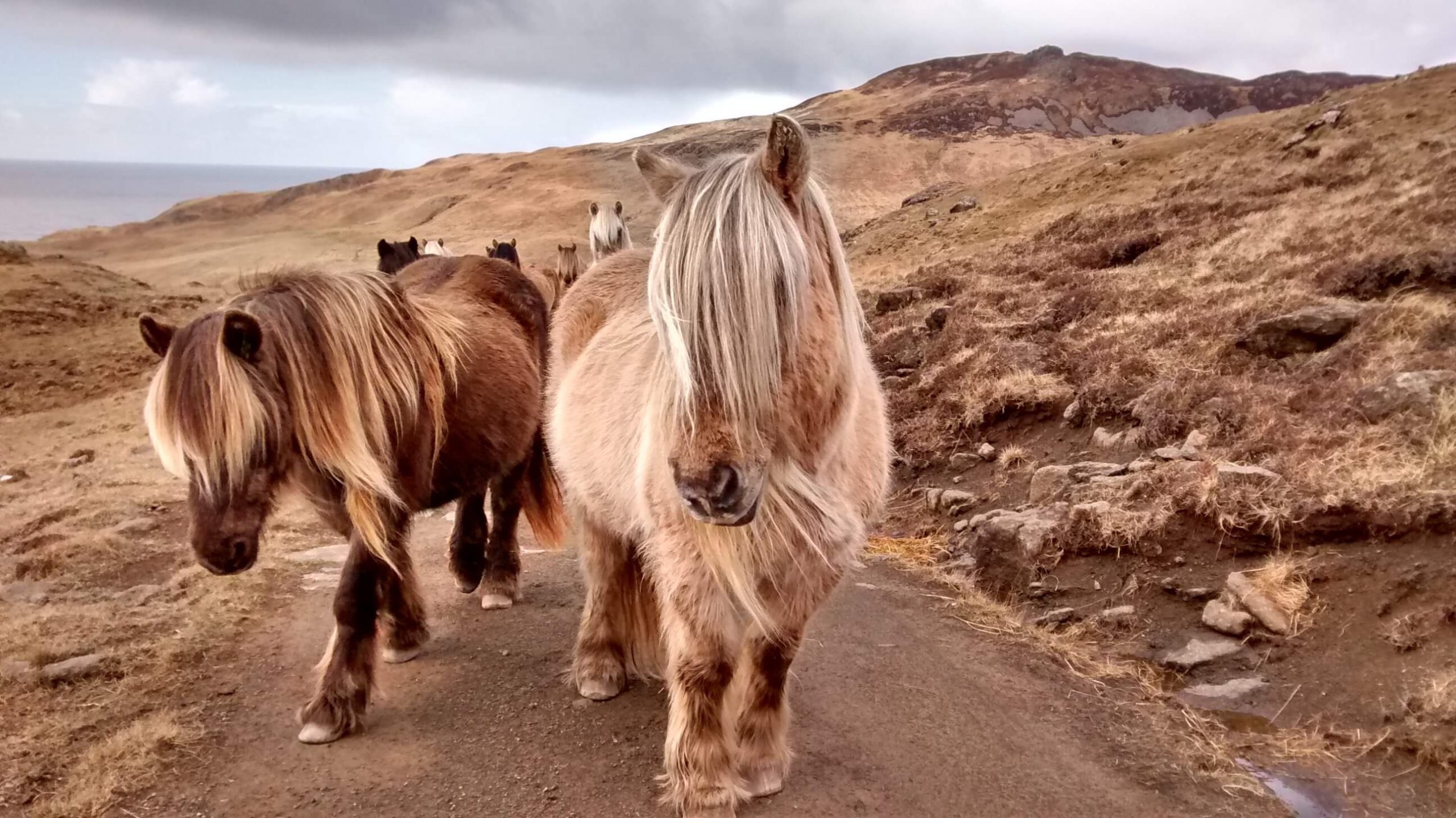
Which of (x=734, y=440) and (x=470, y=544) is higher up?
(x=734, y=440)

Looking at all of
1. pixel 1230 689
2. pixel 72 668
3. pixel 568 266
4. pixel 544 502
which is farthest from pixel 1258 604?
pixel 568 266

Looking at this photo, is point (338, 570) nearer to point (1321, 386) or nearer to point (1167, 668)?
point (1167, 668)

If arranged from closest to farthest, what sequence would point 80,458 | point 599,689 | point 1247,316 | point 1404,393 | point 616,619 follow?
point 599,689
point 616,619
point 1404,393
point 1247,316
point 80,458

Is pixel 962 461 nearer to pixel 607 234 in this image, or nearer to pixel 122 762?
pixel 607 234

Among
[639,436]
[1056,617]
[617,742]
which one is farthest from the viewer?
[1056,617]

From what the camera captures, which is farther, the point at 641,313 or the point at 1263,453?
the point at 1263,453

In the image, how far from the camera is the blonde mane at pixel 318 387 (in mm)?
3078

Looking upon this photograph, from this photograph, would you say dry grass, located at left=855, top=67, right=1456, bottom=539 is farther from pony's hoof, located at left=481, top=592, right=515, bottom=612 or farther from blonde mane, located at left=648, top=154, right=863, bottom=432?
pony's hoof, located at left=481, top=592, right=515, bottom=612

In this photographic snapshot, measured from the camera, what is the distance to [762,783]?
3.33 m

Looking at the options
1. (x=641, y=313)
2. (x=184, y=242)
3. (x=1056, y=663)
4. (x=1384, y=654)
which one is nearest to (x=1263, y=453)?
(x=1384, y=654)

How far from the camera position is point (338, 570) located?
5.72 meters

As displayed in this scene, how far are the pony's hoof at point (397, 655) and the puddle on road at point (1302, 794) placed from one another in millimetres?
4007

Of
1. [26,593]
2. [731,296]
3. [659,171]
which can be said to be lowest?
[26,593]

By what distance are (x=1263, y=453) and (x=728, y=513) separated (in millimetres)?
4597
